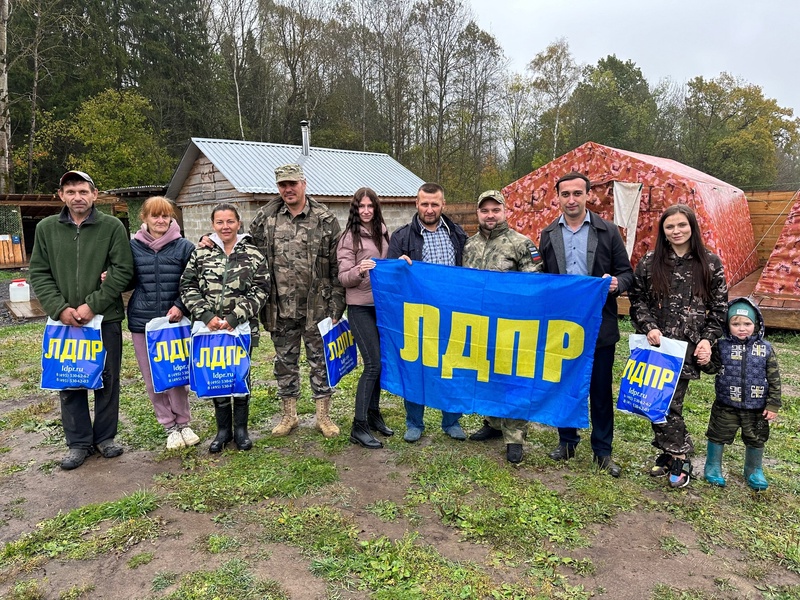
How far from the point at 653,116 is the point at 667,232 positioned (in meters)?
36.3

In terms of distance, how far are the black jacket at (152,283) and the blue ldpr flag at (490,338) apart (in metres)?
1.44

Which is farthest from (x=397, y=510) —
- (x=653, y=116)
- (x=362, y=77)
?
(x=653, y=116)

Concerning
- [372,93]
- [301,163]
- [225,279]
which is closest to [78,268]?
[225,279]

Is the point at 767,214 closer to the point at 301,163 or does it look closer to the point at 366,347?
the point at 301,163

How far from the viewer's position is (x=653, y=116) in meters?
33.9

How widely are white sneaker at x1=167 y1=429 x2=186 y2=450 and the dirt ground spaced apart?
0.17 meters

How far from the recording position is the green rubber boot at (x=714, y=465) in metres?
3.28

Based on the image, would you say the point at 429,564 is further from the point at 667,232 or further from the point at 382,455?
the point at 667,232

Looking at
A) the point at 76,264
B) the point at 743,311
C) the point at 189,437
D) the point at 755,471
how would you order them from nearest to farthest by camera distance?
the point at 743,311 < the point at 755,471 < the point at 76,264 < the point at 189,437

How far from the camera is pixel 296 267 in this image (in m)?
3.78

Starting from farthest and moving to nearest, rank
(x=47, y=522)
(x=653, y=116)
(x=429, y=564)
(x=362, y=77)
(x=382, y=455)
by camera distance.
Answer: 1. (x=653, y=116)
2. (x=362, y=77)
3. (x=382, y=455)
4. (x=47, y=522)
5. (x=429, y=564)

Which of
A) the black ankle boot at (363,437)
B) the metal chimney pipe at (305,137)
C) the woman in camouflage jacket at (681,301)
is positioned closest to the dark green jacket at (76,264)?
the black ankle boot at (363,437)

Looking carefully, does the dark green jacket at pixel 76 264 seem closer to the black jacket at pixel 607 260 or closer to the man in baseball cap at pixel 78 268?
the man in baseball cap at pixel 78 268

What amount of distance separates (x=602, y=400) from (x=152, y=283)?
10.5ft
